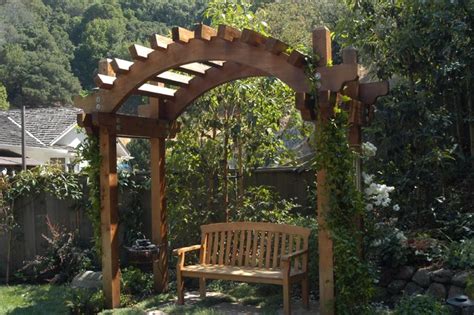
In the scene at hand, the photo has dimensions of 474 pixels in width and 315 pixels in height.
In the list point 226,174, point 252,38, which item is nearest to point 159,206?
point 226,174

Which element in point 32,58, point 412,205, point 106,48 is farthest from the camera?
point 32,58

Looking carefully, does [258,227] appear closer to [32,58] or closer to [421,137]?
[421,137]

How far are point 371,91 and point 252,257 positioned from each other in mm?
2312

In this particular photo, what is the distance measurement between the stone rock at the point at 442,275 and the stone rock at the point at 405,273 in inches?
10.3

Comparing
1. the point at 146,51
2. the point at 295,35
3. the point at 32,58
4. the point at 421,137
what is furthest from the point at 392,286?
the point at 32,58

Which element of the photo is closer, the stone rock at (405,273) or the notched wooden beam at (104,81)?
the stone rock at (405,273)

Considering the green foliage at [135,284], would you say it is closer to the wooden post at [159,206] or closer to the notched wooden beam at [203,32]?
the wooden post at [159,206]

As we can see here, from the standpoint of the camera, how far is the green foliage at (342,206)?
493 centimetres

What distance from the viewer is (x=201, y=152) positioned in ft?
25.8

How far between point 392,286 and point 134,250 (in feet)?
9.65

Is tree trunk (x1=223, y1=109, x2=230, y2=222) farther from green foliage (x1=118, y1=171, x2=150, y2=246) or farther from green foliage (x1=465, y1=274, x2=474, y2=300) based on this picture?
green foliage (x1=465, y1=274, x2=474, y2=300)

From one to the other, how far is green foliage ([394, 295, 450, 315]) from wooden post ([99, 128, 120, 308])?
3079mm

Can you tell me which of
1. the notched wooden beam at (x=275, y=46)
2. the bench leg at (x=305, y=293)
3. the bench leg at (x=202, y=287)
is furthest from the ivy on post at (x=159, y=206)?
the notched wooden beam at (x=275, y=46)

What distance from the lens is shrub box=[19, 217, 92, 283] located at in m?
8.20
